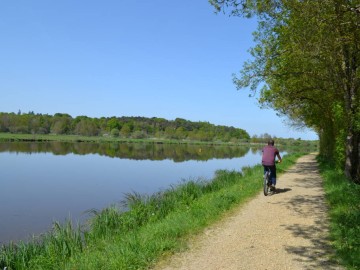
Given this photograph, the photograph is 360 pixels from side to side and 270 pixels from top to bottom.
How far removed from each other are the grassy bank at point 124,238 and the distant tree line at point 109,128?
436 feet

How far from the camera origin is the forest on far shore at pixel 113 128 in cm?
13438

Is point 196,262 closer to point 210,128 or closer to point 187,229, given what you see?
point 187,229

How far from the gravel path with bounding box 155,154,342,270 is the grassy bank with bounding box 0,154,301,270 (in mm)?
410

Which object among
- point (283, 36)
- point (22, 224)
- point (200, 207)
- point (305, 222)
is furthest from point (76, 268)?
point (283, 36)

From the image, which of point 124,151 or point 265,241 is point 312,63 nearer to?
point 265,241

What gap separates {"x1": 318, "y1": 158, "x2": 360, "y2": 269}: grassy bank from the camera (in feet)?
21.0

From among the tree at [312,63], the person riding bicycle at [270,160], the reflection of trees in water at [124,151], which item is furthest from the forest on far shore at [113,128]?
the person riding bicycle at [270,160]

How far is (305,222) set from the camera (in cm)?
920

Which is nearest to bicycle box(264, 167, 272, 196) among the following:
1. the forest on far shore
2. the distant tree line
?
the forest on far shore

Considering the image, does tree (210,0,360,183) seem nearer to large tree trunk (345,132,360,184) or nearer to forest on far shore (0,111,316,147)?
large tree trunk (345,132,360,184)

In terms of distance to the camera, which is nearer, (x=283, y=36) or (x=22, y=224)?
(x=22, y=224)

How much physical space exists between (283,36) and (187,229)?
11209 millimetres

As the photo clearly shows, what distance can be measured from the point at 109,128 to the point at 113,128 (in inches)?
88.6

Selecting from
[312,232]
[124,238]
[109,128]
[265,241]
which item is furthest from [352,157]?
[109,128]
